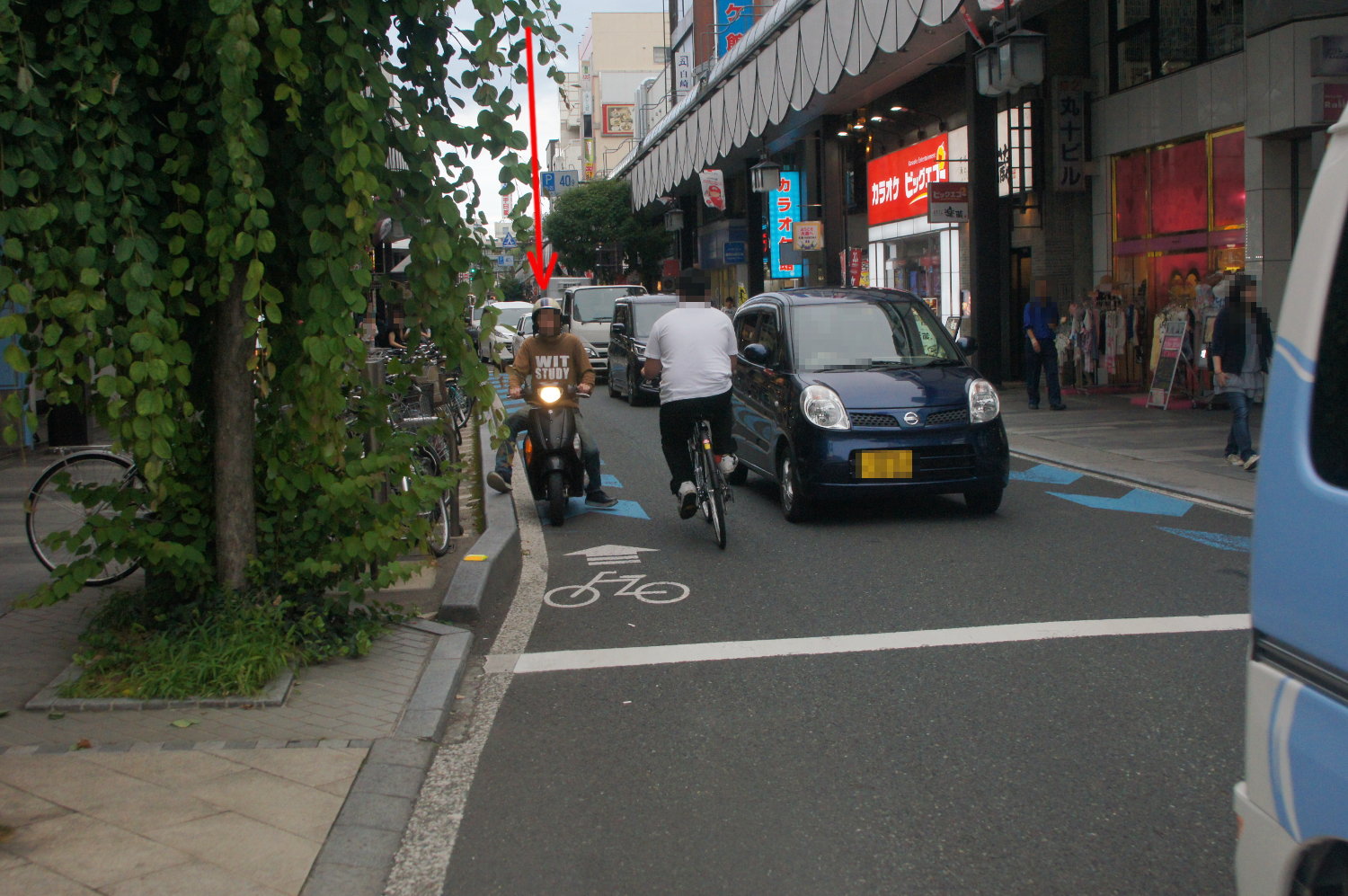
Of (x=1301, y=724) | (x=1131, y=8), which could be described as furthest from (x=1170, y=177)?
(x=1301, y=724)

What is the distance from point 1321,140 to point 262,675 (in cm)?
1483

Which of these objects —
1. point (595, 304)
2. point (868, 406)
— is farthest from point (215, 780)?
point (595, 304)

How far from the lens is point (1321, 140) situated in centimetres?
1545

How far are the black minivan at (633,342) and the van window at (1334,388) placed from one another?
61.9ft

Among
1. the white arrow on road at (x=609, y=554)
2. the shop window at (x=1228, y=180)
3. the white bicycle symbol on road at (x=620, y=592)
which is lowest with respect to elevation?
the white bicycle symbol on road at (x=620, y=592)

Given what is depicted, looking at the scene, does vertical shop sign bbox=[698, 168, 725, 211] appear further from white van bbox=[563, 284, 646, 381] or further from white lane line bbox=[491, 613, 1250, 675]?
white lane line bbox=[491, 613, 1250, 675]

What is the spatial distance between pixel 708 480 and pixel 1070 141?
1453 centimetres

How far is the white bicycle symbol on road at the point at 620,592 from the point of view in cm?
725

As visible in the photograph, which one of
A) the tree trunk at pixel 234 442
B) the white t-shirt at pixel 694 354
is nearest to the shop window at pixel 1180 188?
the white t-shirt at pixel 694 354

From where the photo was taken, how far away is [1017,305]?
2325 centimetres

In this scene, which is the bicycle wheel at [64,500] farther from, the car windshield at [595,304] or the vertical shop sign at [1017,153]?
the car windshield at [595,304]

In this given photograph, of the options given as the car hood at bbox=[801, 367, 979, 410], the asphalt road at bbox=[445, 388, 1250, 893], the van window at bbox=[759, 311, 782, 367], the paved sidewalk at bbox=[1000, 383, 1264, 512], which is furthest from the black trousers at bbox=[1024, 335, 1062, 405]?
the asphalt road at bbox=[445, 388, 1250, 893]

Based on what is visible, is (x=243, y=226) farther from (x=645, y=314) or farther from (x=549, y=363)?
(x=645, y=314)

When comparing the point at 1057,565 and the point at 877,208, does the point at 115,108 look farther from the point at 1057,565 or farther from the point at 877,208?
the point at 877,208
